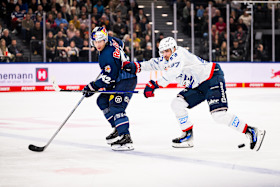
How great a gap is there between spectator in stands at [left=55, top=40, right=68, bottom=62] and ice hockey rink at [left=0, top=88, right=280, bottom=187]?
15.9ft

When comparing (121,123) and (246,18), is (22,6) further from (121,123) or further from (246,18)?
(121,123)

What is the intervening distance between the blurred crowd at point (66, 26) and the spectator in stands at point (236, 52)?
2.25 meters

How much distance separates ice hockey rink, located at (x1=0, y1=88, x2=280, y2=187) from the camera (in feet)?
12.5

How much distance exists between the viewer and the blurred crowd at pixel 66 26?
42.8 ft

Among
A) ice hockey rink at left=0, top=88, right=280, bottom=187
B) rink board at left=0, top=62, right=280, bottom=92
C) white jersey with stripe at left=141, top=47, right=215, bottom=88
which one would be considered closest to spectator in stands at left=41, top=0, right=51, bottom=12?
rink board at left=0, top=62, right=280, bottom=92

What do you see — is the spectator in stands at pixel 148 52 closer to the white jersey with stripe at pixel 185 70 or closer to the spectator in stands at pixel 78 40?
the spectator in stands at pixel 78 40

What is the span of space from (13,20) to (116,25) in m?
2.61

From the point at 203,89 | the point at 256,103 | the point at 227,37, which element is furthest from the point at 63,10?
the point at 203,89

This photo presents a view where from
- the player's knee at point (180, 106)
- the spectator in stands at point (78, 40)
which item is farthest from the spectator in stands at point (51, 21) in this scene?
the player's knee at point (180, 106)

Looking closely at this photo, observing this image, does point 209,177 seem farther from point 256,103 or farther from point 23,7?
point 23,7

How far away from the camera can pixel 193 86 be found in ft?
16.6

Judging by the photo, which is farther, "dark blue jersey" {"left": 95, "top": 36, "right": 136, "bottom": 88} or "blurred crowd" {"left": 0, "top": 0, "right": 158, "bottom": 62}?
"blurred crowd" {"left": 0, "top": 0, "right": 158, "bottom": 62}

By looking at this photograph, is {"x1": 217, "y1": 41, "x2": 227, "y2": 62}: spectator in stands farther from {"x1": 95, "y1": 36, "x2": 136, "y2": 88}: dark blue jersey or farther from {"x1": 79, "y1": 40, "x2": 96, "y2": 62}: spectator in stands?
{"x1": 95, "y1": 36, "x2": 136, "y2": 88}: dark blue jersey

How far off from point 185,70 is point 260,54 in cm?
974
